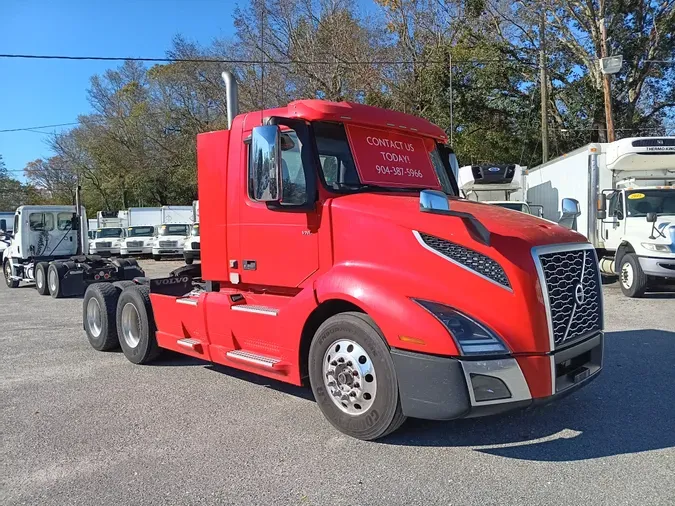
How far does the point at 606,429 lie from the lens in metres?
4.45

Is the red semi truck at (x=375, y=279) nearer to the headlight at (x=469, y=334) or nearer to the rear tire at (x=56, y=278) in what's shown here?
the headlight at (x=469, y=334)

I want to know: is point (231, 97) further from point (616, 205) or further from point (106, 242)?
point (106, 242)

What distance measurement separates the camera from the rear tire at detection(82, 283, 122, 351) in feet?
23.7

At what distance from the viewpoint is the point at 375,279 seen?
4094 millimetres

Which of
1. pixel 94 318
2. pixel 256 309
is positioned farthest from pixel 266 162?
pixel 94 318

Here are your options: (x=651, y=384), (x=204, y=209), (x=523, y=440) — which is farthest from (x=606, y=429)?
(x=204, y=209)

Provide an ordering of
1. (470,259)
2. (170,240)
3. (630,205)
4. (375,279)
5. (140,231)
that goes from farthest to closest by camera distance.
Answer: (140,231) < (170,240) < (630,205) < (375,279) < (470,259)

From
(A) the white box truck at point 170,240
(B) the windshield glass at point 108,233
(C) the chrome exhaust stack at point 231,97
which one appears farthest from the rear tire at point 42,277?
(B) the windshield glass at point 108,233

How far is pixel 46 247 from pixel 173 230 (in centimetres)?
989

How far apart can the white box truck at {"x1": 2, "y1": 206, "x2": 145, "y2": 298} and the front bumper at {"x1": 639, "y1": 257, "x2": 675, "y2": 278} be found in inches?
454

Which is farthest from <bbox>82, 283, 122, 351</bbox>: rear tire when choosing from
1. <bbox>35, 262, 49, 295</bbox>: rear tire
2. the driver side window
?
the driver side window

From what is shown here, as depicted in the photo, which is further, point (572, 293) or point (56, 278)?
point (56, 278)

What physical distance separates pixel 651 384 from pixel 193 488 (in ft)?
14.7

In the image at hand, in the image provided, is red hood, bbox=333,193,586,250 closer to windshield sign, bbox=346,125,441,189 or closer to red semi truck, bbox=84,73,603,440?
red semi truck, bbox=84,73,603,440
